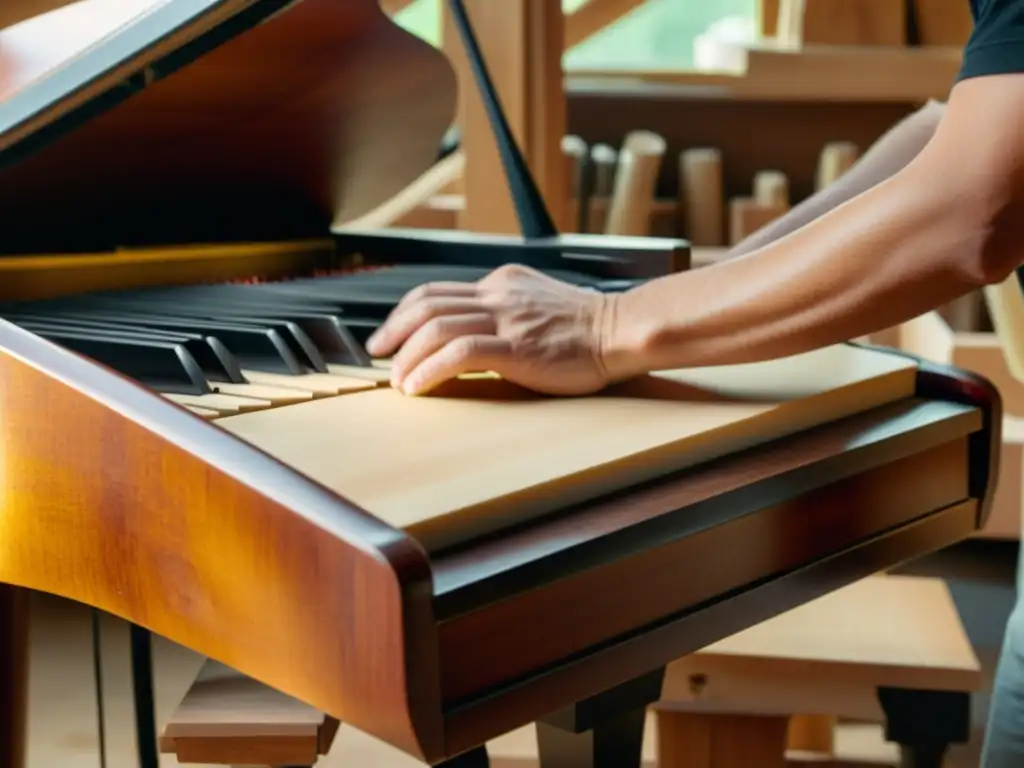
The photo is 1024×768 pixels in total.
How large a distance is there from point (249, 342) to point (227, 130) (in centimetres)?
44

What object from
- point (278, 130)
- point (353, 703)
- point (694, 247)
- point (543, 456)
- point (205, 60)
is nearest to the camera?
point (353, 703)

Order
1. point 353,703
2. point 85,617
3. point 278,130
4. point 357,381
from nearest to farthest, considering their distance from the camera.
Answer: point 353,703, point 357,381, point 278,130, point 85,617

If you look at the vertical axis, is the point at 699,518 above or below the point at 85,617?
above

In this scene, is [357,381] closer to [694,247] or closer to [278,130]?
[278,130]

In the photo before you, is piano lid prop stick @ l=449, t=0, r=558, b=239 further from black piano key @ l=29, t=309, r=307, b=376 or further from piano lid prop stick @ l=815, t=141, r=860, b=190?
piano lid prop stick @ l=815, t=141, r=860, b=190

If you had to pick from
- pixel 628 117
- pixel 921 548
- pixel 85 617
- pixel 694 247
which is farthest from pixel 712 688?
pixel 85 617

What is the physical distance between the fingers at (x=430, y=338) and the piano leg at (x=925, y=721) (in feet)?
2.39

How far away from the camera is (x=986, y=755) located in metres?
1.26

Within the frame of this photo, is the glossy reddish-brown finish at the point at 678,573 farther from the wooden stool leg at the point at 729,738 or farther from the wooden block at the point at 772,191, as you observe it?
the wooden block at the point at 772,191

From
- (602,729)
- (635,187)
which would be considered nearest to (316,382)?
(602,729)

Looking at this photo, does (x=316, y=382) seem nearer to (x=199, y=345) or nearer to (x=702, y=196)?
(x=199, y=345)

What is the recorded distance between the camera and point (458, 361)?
0.89 m

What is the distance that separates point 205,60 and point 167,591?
670mm

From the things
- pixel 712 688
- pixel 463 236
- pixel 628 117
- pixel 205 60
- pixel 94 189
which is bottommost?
pixel 712 688
